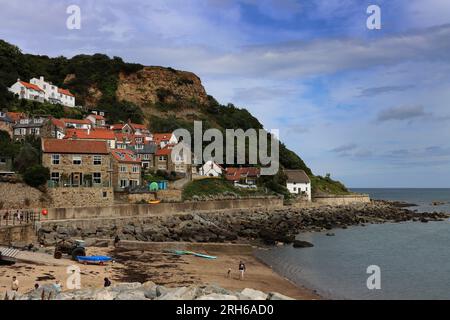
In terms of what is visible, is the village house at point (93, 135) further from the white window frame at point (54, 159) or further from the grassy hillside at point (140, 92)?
the grassy hillside at point (140, 92)

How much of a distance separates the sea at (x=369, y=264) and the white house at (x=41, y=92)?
5070 centimetres

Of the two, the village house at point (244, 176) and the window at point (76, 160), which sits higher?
the window at point (76, 160)

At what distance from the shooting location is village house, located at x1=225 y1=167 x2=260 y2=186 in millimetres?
70438

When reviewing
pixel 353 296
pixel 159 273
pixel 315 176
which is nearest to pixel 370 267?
pixel 353 296

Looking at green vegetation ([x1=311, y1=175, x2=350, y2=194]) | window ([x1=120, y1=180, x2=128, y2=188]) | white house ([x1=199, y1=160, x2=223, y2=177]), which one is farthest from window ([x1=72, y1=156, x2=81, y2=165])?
green vegetation ([x1=311, y1=175, x2=350, y2=194])

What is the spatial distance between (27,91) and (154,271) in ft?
191

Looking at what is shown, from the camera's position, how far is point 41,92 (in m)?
74.8

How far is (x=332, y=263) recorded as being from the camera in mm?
32938

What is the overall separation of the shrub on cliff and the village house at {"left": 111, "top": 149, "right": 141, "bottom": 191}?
875cm

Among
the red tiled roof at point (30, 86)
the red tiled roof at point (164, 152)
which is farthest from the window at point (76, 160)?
the red tiled roof at point (30, 86)

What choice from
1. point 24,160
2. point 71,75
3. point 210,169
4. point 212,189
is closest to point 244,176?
point 210,169

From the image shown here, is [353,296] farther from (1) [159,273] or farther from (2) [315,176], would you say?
(2) [315,176]

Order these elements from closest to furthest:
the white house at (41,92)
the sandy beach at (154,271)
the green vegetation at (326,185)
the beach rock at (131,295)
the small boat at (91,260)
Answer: the beach rock at (131,295) < the sandy beach at (154,271) < the small boat at (91,260) < the white house at (41,92) < the green vegetation at (326,185)

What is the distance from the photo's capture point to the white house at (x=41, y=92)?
71.2m
